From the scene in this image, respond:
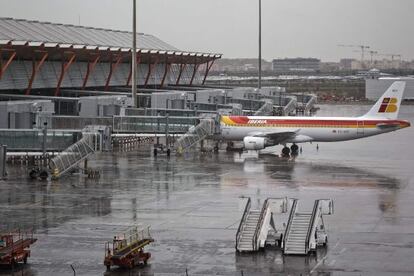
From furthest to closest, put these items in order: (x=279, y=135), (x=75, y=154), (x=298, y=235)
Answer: (x=279, y=135), (x=75, y=154), (x=298, y=235)

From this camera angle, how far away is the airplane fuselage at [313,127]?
A: 251ft

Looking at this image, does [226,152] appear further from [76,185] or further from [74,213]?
[74,213]

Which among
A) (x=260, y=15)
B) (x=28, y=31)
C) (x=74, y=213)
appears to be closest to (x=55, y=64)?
(x=28, y=31)

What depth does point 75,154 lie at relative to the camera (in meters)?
60.7

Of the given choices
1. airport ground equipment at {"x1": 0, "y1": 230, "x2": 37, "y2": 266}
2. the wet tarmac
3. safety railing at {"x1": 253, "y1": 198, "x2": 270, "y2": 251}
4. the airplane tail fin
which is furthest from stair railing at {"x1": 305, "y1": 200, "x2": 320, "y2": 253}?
the airplane tail fin

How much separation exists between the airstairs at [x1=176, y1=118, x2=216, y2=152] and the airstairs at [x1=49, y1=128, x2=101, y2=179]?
14596 mm

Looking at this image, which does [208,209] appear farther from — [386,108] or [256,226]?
Result: [386,108]

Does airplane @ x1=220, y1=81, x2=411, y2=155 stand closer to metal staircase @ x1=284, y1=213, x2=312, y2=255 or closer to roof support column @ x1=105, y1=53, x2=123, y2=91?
roof support column @ x1=105, y1=53, x2=123, y2=91

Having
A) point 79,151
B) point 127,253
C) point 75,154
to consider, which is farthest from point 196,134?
point 127,253

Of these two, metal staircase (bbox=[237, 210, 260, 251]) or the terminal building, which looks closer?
metal staircase (bbox=[237, 210, 260, 251])

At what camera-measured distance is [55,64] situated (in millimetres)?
108125

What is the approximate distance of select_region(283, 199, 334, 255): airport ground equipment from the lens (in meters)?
35.0

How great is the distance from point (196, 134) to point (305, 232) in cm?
4240

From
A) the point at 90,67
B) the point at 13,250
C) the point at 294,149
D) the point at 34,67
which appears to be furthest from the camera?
the point at 90,67
